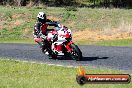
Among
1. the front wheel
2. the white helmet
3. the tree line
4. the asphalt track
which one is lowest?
the tree line

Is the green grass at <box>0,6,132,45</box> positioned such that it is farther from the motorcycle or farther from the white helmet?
the white helmet

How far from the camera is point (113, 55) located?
18.2 m

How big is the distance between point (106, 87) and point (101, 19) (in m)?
29.1

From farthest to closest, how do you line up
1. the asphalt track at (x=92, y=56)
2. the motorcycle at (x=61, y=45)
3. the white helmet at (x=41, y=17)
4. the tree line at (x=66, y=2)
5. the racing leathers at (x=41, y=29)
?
the tree line at (x=66, y=2)
the racing leathers at (x=41, y=29)
the white helmet at (x=41, y=17)
the motorcycle at (x=61, y=45)
the asphalt track at (x=92, y=56)

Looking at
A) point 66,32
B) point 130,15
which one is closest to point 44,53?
point 66,32

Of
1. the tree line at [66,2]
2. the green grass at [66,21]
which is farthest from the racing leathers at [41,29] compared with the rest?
the tree line at [66,2]

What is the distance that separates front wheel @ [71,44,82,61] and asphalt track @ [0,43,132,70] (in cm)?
19

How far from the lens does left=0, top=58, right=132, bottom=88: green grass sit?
1038cm

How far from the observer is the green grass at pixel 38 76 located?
10383mm

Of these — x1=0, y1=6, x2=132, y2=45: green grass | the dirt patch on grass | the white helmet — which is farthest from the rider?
x1=0, y1=6, x2=132, y2=45: green grass

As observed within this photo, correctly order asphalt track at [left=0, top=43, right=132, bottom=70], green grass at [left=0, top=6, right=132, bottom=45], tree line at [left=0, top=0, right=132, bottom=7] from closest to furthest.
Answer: asphalt track at [left=0, top=43, right=132, bottom=70] < green grass at [left=0, top=6, right=132, bottom=45] < tree line at [left=0, top=0, right=132, bottom=7]

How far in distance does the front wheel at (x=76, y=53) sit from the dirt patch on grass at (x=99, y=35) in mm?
13843

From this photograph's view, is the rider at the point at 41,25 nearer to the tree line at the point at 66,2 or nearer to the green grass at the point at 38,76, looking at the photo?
the green grass at the point at 38,76

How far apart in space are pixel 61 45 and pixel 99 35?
50.3ft
